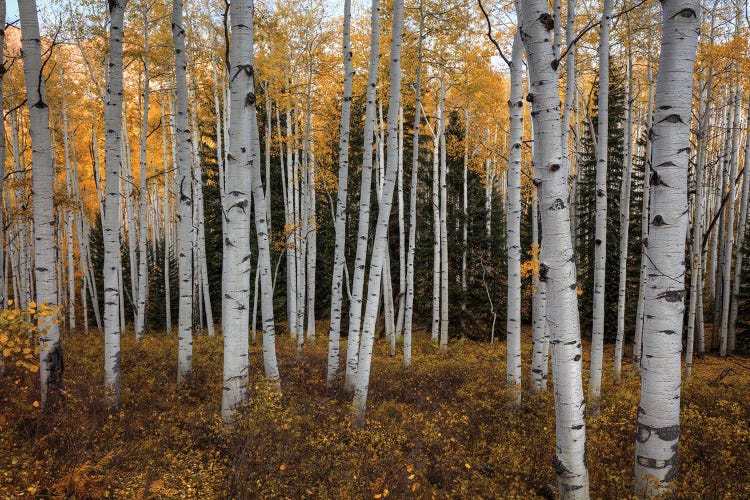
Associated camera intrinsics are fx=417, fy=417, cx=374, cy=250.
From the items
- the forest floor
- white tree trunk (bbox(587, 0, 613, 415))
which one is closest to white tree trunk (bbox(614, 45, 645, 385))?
the forest floor

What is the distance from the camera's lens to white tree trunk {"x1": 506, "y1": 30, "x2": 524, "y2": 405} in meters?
6.33

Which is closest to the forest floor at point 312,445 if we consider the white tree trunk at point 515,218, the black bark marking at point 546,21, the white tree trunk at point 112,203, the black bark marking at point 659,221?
the white tree trunk at point 112,203

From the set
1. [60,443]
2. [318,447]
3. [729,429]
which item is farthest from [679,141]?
[60,443]

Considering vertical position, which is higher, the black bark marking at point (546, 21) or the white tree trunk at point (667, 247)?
the black bark marking at point (546, 21)

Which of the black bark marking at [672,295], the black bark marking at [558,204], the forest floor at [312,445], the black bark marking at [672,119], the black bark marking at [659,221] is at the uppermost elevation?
the black bark marking at [672,119]

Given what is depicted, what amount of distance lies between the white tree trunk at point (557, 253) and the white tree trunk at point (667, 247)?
53 centimetres

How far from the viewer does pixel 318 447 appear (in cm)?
458

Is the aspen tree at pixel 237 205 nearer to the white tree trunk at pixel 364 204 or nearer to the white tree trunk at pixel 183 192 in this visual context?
the white tree trunk at pixel 364 204

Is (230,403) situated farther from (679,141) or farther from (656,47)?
(656,47)

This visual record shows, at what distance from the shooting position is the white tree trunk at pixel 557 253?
2.80 metres

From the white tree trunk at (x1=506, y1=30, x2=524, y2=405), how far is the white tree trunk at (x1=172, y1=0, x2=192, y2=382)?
496 cm

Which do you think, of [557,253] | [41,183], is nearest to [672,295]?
[557,253]

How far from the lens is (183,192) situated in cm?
670

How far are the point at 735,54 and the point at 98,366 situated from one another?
1461cm
